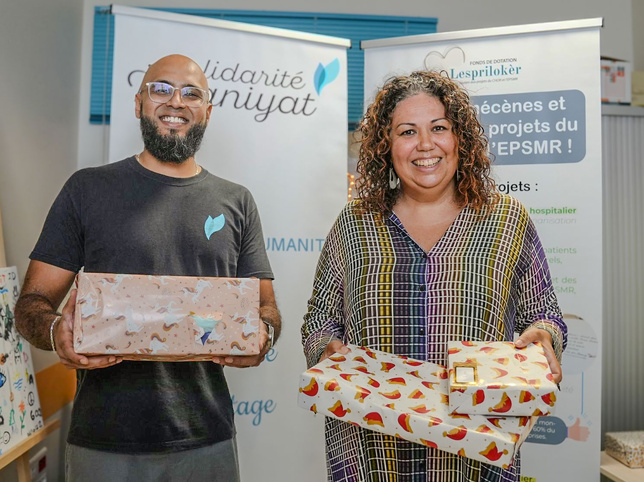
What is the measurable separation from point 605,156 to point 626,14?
2.83 ft

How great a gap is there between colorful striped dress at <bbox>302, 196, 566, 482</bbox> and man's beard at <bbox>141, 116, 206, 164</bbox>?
58 centimetres

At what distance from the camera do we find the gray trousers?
5.00 ft

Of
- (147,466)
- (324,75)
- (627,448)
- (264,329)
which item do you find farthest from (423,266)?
(627,448)

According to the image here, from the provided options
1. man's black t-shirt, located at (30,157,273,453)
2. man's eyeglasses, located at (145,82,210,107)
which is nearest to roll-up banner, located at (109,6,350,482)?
man's eyeglasses, located at (145,82,210,107)

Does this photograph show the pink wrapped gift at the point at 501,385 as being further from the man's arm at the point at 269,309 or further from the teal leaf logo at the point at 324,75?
the teal leaf logo at the point at 324,75

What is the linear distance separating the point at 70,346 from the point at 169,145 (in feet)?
2.18

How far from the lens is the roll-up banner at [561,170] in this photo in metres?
2.34

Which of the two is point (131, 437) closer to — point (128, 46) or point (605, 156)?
point (128, 46)

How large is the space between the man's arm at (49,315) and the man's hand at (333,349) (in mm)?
492

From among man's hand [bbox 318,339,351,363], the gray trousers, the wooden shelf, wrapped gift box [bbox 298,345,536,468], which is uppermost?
man's hand [bbox 318,339,351,363]

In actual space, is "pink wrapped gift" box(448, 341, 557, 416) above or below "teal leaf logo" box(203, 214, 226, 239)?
below

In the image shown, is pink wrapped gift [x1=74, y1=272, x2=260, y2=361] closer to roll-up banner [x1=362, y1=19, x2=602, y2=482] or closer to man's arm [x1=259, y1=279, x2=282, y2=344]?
man's arm [x1=259, y1=279, x2=282, y2=344]

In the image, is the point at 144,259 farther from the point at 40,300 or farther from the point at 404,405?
the point at 404,405

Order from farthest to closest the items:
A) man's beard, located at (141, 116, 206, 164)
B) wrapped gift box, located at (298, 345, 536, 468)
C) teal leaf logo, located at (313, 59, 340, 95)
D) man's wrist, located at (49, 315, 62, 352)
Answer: teal leaf logo, located at (313, 59, 340, 95) → man's beard, located at (141, 116, 206, 164) → man's wrist, located at (49, 315, 62, 352) → wrapped gift box, located at (298, 345, 536, 468)
